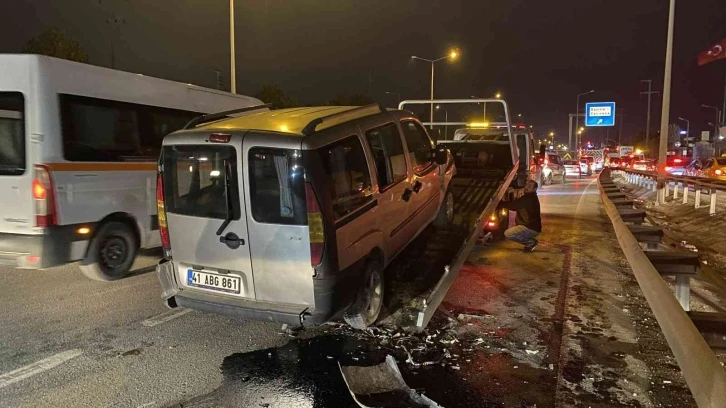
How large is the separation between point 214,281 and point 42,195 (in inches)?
114

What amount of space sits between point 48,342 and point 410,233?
3721 mm

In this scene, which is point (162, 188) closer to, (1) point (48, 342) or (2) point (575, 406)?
(1) point (48, 342)

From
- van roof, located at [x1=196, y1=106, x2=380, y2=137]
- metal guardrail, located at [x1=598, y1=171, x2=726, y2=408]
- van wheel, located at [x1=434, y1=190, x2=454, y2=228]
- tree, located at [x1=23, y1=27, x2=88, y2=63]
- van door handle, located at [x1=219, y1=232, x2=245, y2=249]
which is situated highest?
tree, located at [x1=23, y1=27, x2=88, y2=63]

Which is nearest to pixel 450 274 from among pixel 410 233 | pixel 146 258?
pixel 410 233

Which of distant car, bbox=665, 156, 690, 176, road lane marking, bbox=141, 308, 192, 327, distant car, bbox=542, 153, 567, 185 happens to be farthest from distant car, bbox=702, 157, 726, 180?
road lane marking, bbox=141, 308, 192, 327

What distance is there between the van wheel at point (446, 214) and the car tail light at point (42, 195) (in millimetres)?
4713

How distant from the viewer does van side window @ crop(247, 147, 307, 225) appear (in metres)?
4.19

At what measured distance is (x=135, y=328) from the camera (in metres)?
5.34

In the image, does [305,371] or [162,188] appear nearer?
[305,371]

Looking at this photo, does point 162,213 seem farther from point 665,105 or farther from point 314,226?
point 665,105

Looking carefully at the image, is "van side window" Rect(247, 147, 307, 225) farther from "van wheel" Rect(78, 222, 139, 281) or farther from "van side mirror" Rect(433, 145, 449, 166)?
"van wheel" Rect(78, 222, 139, 281)

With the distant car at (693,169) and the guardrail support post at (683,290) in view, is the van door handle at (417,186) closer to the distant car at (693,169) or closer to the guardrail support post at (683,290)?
the guardrail support post at (683,290)

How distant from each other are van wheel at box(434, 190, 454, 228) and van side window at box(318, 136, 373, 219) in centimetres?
257

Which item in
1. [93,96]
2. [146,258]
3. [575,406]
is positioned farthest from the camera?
[146,258]
